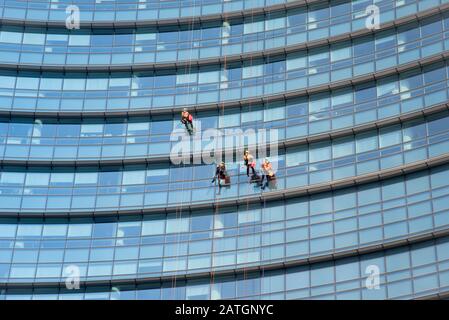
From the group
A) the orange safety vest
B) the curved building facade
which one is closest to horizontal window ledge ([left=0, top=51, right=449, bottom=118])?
the curved building facade

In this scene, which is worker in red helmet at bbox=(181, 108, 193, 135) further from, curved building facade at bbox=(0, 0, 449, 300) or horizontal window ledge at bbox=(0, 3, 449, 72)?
horizontal window ledge at bbox=(0, 3, 449, 72)

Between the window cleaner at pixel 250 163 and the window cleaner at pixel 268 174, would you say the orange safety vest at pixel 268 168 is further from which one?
the window cleaner at pixel 250 163

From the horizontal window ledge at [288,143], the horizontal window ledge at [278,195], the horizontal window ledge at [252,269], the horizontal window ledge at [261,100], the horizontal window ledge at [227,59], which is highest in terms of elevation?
the horizontal window ledge at [227,59]

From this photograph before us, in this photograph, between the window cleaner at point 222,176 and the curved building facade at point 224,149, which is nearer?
the curved building facade at point 224,149

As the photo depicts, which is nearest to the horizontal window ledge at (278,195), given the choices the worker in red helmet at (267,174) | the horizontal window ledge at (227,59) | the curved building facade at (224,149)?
the curved building facade at (224,149)

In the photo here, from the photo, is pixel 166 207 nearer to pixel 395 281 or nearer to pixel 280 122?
pixel 280 122

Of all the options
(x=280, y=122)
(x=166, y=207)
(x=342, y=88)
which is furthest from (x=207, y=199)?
(x=342, y=88)

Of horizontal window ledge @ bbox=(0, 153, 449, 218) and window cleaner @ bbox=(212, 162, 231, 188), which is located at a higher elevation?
window cleaner @ bbox=(212, 162, 231, 188)

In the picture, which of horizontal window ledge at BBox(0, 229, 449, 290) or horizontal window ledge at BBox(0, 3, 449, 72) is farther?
horizontal window ledge at BBox(0, 3, 449, 72)

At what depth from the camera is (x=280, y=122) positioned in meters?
60.4

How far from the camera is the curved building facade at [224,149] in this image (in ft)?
181

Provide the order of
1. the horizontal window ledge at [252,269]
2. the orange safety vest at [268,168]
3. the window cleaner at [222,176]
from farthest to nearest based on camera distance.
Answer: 1. the window cleaner at [222,176]
2. the orange safety vest at [268,168]
3. the horizontal window ledge at [252,269]

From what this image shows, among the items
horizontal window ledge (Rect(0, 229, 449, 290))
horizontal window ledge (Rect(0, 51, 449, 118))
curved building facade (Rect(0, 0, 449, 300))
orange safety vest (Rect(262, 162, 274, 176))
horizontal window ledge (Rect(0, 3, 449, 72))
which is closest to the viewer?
horizontal window ledge (Rect(0, 229, 449, 290))

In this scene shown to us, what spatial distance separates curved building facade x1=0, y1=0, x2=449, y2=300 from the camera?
55031mm
